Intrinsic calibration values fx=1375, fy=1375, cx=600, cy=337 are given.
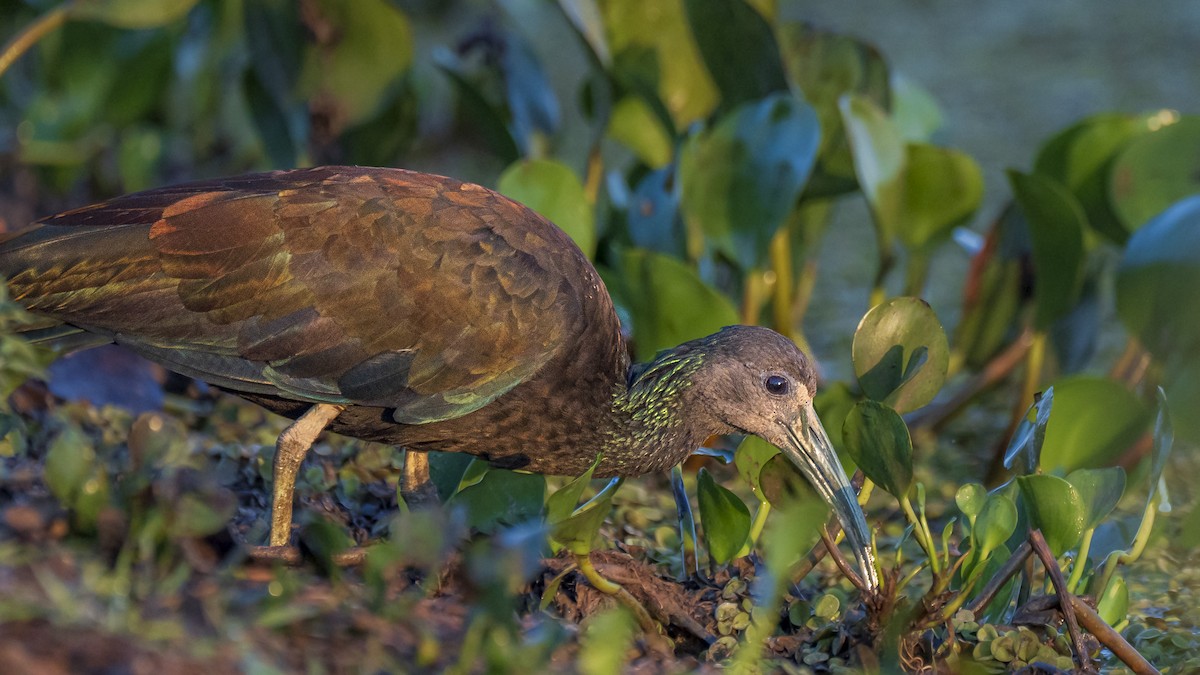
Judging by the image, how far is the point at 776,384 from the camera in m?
3.22

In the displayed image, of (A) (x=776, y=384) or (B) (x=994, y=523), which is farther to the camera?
(A) (x=776, y=384)

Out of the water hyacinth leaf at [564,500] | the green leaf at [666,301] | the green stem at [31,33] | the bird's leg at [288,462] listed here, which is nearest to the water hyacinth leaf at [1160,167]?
the green leaf at [666,301]

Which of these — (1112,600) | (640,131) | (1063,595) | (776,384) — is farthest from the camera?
(640,131)

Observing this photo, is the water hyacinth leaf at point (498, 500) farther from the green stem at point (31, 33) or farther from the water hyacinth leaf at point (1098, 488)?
the green stem at point (31, 33)

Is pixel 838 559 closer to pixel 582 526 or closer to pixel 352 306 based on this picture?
pixel 582 526

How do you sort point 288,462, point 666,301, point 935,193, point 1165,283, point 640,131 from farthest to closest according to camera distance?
point 640,131, point 935,193, point 666,301, point 1165,283, point 288,462

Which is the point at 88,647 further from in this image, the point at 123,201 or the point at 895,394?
the point at 895,394

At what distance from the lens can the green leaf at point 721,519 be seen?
119 inches

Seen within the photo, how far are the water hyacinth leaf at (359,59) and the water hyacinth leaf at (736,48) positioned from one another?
1.09m

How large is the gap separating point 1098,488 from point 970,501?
325 mm

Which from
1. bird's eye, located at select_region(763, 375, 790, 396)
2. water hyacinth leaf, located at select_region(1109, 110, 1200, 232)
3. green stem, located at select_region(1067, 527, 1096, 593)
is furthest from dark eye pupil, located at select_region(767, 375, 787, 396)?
water hyacinth leaf, located at select_region(1109, 110, 1200, 232)

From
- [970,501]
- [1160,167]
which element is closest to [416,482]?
[970,501]

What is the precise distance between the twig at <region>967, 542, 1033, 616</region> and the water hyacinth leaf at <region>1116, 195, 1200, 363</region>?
1243 mm

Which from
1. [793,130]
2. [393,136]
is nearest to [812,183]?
[793,130]
